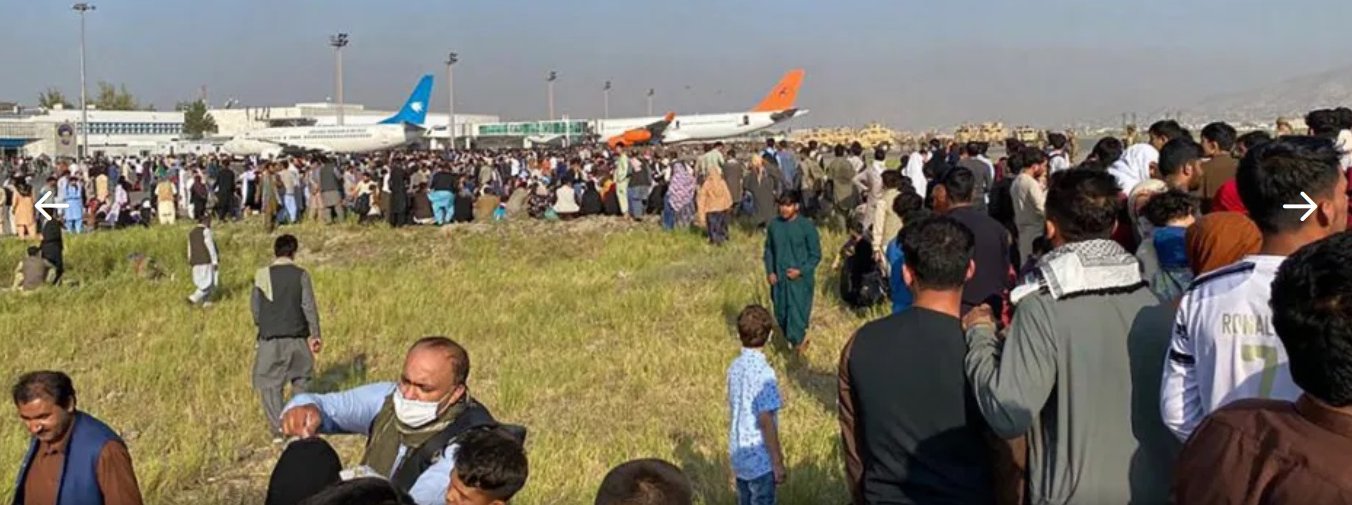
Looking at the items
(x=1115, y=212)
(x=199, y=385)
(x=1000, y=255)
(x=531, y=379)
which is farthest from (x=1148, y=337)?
(x=199, y=385)

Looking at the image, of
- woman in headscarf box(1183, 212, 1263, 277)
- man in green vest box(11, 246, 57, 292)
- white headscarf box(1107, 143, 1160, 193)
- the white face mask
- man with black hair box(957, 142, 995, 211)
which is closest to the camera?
the white face mask

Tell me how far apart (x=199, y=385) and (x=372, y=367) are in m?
1.55

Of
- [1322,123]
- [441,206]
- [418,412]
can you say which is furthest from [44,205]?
[1322,123]

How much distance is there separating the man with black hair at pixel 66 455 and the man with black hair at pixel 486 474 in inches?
75.7

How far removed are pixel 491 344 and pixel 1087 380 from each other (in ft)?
28.6

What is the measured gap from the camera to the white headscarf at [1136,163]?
7.37m

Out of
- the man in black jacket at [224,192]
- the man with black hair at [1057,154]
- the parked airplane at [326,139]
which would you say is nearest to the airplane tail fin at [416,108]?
the parked airplane at [326,139]

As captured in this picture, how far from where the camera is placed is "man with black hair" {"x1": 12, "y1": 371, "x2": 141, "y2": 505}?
4059mm

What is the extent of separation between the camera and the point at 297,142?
64125 millimetres

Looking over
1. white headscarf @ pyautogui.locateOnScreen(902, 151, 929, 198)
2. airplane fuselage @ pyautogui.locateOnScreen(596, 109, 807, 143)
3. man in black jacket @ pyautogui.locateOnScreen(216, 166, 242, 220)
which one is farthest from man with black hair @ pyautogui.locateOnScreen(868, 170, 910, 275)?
airplane fuselage @ pyautogui.locateOnScreen(596, 109, 807, 143)

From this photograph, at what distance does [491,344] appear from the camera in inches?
442

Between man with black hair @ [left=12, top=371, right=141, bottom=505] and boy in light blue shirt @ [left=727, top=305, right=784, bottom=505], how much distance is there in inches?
100.0

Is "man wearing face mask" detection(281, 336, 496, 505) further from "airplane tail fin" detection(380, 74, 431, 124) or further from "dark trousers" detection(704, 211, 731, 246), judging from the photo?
"airplane tail fin" detection(380, 74, 431, 124)

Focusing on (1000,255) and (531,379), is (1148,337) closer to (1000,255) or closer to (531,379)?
(1000,255)
